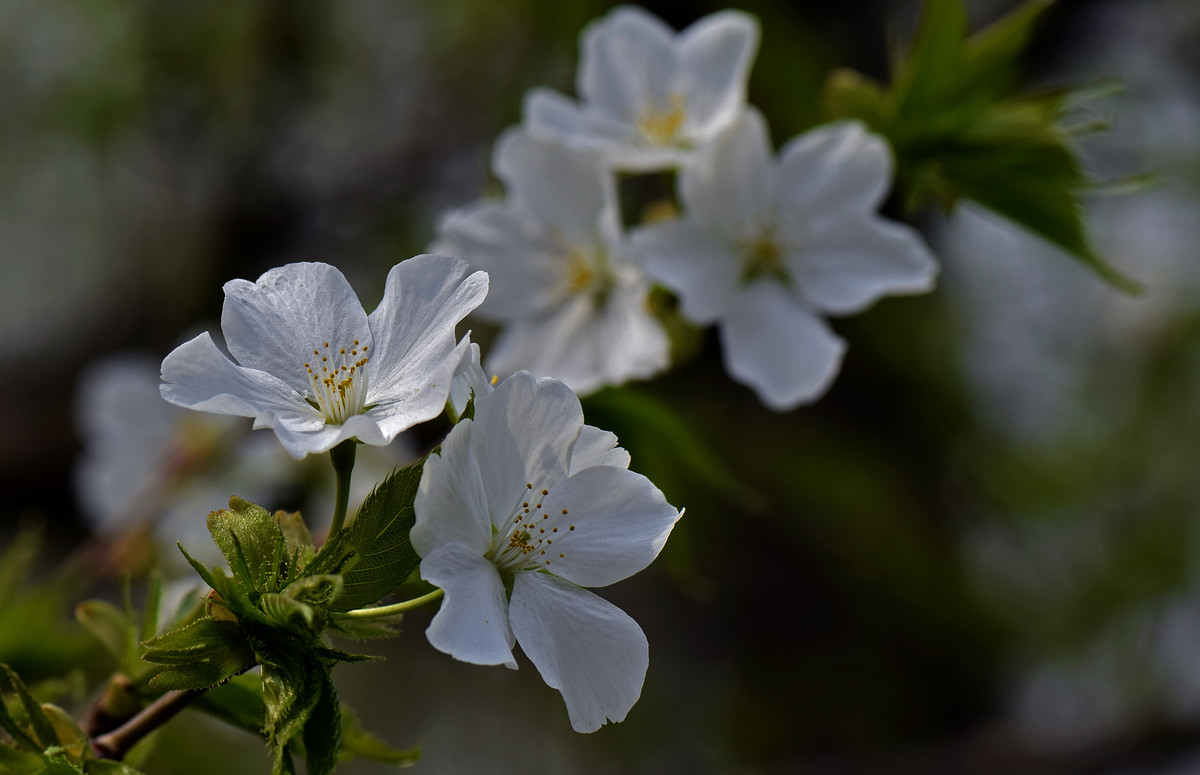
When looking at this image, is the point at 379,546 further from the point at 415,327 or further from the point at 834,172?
the point at 834,172

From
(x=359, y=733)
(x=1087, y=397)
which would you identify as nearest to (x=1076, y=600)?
(x=1087, y=397)

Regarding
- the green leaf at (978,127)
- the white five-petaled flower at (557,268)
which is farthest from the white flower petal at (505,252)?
the green leaf at (978,127)

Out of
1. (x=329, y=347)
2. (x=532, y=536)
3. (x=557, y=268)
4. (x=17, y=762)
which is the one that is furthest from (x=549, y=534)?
(x=557, y=268)

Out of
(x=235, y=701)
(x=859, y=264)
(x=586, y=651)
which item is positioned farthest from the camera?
(x=859, y=264)

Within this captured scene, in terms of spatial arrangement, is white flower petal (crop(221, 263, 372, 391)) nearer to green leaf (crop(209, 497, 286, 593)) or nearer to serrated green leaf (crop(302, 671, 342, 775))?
green leaf (crop(209, 497, 286, 593))

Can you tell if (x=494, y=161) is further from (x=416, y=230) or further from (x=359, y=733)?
(x=416, y=230)

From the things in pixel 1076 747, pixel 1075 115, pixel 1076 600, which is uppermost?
pixel 1075 115
